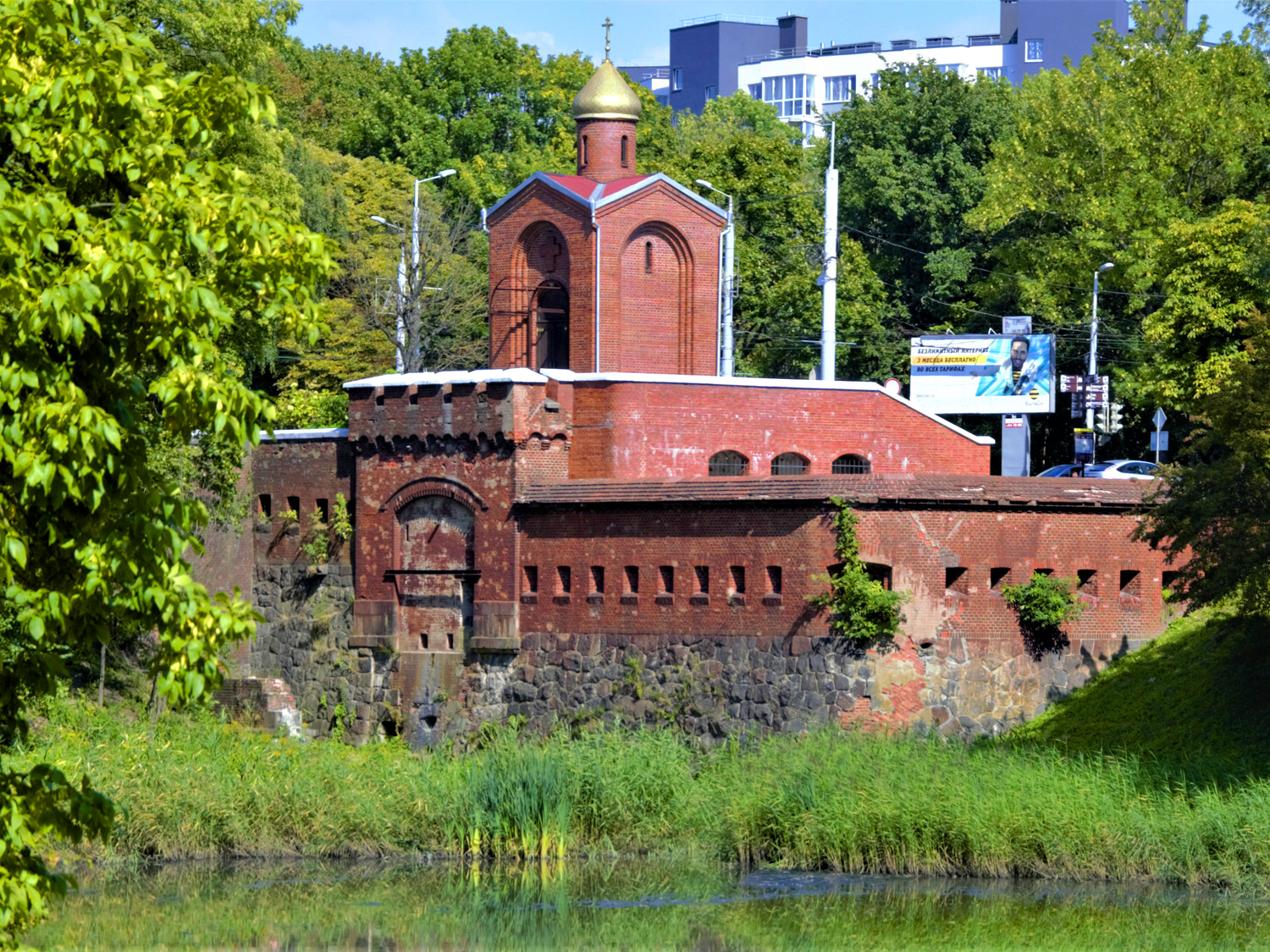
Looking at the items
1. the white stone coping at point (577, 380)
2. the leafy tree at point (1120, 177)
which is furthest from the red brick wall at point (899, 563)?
the leafy tree at point (1120, 177)

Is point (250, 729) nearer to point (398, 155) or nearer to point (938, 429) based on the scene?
point (938, 429)

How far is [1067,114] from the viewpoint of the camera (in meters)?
49.7

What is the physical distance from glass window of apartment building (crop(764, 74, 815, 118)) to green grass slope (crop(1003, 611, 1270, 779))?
317 feet

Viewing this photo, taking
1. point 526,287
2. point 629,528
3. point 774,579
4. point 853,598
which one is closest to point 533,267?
point 526,287

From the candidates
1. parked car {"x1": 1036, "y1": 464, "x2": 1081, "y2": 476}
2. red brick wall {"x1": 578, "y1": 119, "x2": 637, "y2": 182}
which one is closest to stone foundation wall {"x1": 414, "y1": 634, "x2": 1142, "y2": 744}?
red brick wall {"x1": 578, "y1": 119, "x2": 637, "y2": 182}

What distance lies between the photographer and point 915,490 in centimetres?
2522

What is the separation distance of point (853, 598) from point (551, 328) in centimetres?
1175

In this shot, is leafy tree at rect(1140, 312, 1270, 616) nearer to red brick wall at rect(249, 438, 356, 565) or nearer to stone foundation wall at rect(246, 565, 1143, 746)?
stone foundation wall at rect(246, 565, 1143, 746)

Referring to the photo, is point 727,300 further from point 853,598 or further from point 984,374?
point 853,598

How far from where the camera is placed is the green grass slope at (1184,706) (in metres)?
21.8

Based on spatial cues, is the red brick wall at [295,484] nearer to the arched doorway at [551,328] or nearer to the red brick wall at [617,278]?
the red brick wall at [617,278]

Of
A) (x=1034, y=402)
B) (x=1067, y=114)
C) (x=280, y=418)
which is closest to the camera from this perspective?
(x=280, y=418)

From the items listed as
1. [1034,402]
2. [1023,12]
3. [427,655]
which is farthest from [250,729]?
[1023,12]

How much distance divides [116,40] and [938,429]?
82.9 feet
